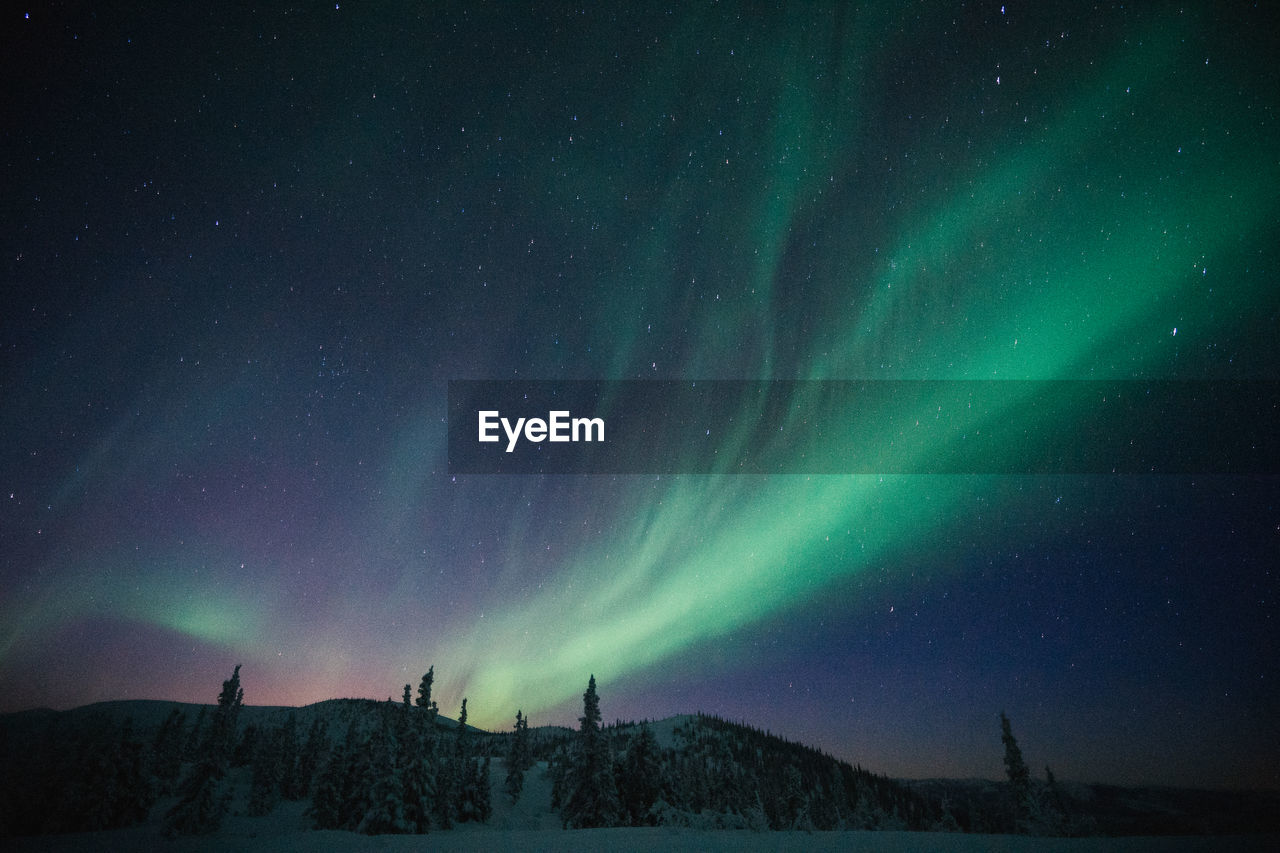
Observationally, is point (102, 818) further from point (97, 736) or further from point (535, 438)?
point (535, 438)

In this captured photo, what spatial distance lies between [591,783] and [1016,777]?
117ft

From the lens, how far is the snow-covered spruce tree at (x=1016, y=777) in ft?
145

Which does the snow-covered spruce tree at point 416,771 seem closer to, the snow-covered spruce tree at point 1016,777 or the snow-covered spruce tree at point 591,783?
the snow-covered spruce tree at point 591,783

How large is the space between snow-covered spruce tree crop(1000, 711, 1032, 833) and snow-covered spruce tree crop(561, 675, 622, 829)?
109 feet

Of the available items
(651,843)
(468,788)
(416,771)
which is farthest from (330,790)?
(651,843)

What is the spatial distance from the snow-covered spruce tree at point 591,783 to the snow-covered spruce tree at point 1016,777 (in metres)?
33.2

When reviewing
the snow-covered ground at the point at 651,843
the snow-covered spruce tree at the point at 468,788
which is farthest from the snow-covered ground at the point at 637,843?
the snow-covered spruce tree at the point at 468,788

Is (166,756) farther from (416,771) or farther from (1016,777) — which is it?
(1016,777)

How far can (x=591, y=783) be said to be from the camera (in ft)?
149

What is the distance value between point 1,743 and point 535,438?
153 ft

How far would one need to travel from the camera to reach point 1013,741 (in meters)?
45.7

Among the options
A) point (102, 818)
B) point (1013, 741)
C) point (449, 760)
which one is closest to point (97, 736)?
point (102, 818)

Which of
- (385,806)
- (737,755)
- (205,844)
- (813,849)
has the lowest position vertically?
(737,755)

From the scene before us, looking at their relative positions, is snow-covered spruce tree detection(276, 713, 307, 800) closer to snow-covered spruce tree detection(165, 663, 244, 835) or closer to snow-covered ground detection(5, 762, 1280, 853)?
snow-covered spruce tree detection(165, 663, 244, 835)
